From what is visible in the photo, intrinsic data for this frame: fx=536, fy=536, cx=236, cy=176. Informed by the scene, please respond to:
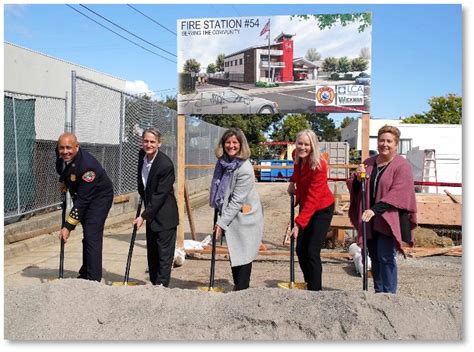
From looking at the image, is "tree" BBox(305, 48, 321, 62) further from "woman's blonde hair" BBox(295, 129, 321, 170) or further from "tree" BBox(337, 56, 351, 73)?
"woman's blonde hair" BBox(295, 129, 321, 170)

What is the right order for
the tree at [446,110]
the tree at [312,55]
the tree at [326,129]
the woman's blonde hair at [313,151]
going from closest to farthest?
the woman's blonde hair at [313,151] < the tree at [312,55] < the tree at [446,110] < the tree at [326,129]

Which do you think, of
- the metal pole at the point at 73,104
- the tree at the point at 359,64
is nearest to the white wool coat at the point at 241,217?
the tree at the point at 359,64

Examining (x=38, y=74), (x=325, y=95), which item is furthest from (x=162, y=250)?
(x=38, y=74)

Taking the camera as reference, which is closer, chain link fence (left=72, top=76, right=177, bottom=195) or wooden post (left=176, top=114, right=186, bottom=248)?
wooden post (left=176, top=114, right=186, bottom=248)

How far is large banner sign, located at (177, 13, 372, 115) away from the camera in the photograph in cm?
691

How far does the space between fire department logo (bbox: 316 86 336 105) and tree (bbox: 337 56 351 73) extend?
0.27m

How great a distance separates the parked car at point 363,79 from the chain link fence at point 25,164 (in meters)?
5.37

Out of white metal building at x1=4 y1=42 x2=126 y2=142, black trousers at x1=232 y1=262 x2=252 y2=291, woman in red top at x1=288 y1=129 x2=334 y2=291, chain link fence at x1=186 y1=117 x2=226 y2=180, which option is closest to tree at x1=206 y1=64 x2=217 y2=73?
woman in red top at x1=288 y1=129 x2=334 y2=291

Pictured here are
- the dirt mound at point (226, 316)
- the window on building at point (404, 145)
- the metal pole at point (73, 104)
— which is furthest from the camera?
the window on building at point (404, 145)

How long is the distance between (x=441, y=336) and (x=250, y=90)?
423 cm

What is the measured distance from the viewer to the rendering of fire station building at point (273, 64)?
22.9ft

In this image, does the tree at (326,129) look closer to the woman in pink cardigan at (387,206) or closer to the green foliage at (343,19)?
the green foliage at (343,19)

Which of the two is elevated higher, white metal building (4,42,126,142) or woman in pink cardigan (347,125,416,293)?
white metal building (4,42,126,142)

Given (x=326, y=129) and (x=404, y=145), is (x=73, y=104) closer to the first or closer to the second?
(x=404, y=145)
